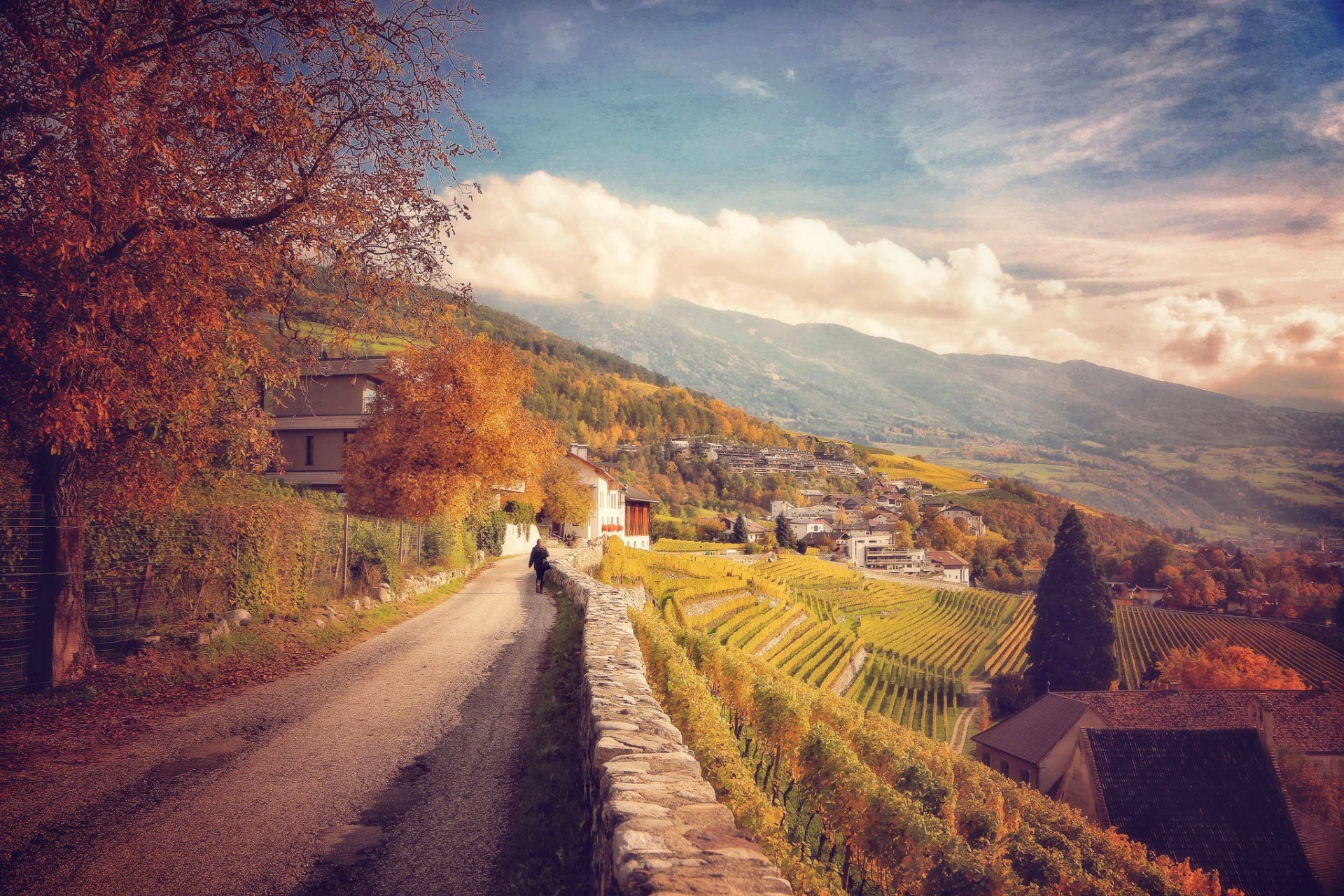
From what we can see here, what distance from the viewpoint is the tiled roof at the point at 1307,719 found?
129ft

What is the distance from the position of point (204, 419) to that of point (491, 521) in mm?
27315

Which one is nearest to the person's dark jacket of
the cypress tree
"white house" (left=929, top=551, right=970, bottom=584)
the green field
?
the green field

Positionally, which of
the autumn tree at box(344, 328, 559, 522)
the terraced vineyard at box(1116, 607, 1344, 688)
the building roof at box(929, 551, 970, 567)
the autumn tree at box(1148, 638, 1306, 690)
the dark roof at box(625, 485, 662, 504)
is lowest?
the terraced vineyard at box(1116, 607, 1344, 688)

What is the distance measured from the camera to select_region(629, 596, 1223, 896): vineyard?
662cm

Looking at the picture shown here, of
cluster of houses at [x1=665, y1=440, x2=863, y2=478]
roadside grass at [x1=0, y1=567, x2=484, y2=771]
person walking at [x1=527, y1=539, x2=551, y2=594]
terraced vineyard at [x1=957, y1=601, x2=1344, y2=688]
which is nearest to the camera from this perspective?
roadside grass at [x1=0, y1=567, x2=484, y2=771]

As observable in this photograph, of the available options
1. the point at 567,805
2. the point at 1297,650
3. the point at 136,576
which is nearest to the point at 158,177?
the point at 136,576

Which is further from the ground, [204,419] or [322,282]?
[322,282]

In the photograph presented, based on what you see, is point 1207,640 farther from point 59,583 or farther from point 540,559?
point 59,583

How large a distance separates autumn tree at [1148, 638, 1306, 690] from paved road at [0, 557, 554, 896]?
6946cm

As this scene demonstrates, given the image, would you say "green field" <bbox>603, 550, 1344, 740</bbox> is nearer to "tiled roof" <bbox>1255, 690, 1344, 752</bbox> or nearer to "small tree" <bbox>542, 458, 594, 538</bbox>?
"small tree" <bbox>542, 458, 594, 538</bbox>

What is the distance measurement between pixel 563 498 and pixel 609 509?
48.4ft

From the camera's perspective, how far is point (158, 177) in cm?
785

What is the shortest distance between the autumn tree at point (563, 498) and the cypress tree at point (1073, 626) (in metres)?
36.1

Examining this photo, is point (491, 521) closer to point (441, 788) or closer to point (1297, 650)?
point (441, 788)
